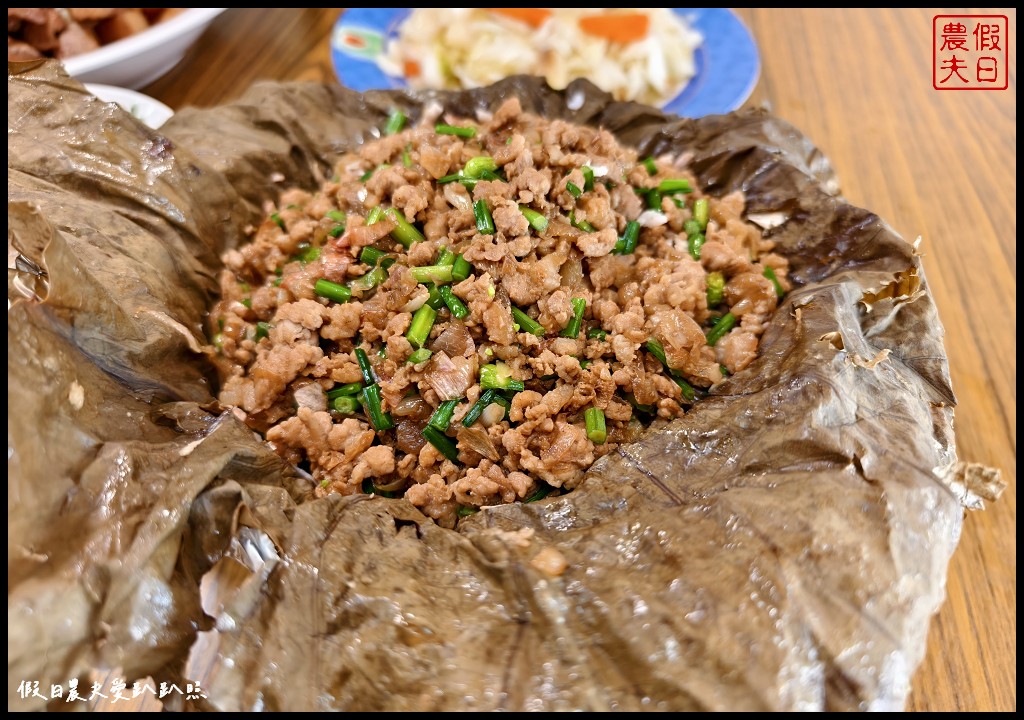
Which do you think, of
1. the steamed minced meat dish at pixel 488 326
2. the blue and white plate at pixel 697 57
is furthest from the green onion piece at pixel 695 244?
the blue and white plate at pixel 697 57

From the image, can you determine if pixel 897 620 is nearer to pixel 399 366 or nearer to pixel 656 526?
pixel 656 526

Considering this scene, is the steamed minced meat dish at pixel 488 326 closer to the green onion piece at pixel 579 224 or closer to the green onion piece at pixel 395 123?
the green onion piece at pixel 579 224

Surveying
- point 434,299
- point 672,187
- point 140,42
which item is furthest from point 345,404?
point 140,42

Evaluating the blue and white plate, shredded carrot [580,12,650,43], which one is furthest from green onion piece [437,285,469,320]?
shredded carrot [580,12,650,43]

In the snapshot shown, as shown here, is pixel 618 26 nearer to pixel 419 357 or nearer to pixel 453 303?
Answer: pixel 453 303

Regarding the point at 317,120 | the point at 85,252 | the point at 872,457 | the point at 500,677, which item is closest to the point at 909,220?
the point at 872,457

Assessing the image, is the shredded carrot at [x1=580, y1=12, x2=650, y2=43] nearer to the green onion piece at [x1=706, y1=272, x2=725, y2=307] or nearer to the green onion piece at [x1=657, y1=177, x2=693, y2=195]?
the green onion piece at [x1=657, y1=177, x2=693, y2=195]

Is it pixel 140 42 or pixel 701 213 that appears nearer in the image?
pixel 701 213
